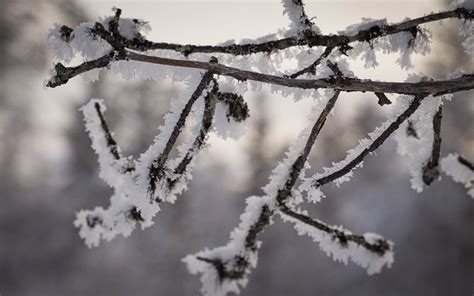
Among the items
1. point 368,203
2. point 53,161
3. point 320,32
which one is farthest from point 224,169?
point 320,32

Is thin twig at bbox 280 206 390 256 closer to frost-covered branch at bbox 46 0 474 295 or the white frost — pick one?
frost-covered branch at bbox 46 0 474 295

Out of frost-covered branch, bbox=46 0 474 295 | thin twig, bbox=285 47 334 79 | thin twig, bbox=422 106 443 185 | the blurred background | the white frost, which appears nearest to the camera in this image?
frost-covered branch, bbox=46 0 474 295

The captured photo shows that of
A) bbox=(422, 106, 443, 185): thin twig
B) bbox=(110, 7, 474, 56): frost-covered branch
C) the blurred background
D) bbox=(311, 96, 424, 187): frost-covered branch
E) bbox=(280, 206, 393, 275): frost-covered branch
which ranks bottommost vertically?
bbox=(280, 206, 393, 275): frost-covered branch

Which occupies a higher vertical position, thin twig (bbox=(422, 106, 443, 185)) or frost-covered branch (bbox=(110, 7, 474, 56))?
frost-covered branch (bbox=(110, 7, 474, 56))

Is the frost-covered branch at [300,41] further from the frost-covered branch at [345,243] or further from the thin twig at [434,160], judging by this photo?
the frost-covered branch at [345,243]

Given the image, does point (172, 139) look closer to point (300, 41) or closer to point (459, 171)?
point (300, 41)

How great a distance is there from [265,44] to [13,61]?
10.6 m

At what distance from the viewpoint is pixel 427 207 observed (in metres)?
12.8

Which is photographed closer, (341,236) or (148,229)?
(341,236)

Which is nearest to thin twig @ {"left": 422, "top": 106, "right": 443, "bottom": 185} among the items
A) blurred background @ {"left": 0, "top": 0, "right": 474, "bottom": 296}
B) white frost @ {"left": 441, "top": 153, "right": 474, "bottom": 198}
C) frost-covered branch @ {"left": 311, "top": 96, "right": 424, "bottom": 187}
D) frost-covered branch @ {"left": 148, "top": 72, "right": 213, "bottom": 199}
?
white frost @ {"left": 441, "top": 153, "right": 474, "bottom": 198}

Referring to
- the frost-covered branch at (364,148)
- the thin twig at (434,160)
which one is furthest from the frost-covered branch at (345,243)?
the thin twig at (434,160)

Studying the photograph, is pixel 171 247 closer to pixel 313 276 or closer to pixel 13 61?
pixel 313 276

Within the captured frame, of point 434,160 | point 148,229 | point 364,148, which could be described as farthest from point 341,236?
point 148,229

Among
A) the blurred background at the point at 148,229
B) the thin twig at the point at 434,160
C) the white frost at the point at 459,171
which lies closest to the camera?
the thin twig at the point at 434,160
